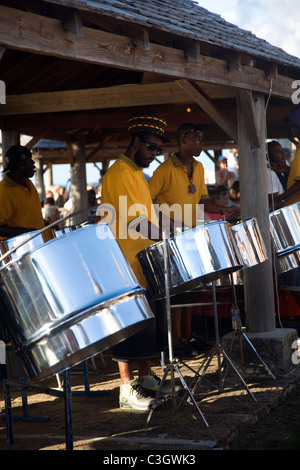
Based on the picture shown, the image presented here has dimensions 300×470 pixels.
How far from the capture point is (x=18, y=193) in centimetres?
400

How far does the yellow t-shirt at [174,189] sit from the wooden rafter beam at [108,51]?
0.59m

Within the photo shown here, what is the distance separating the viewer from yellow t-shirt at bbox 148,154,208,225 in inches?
153

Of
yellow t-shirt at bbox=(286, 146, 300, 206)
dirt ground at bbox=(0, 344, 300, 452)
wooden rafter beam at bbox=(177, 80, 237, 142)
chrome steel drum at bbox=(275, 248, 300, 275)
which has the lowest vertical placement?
dirt ground at bbox=(0, 344, 300, 452)

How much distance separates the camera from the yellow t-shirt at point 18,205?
13.0 ft

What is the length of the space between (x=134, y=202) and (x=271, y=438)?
3.54 feet

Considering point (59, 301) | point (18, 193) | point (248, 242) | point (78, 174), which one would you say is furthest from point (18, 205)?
point (78, 174)

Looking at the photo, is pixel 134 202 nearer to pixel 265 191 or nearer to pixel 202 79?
pixel 202 79

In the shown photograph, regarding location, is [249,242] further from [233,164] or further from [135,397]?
[233,164]

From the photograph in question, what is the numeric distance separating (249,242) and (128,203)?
707mm

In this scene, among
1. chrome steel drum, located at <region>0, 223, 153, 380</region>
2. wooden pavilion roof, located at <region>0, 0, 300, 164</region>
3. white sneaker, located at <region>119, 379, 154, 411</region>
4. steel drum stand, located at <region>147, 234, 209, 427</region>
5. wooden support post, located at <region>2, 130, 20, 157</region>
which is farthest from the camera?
wooden support post, located at <region>2, 130, 20, 157</region>

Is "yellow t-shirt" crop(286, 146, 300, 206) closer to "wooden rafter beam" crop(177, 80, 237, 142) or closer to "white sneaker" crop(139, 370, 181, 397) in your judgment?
"wooden rafter beam" crop(177, 80, 237, 142)

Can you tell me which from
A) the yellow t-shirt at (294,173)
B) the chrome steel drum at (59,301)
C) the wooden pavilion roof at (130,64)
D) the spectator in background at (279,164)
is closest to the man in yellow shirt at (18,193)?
the wooden pavilion roof at (130,64)

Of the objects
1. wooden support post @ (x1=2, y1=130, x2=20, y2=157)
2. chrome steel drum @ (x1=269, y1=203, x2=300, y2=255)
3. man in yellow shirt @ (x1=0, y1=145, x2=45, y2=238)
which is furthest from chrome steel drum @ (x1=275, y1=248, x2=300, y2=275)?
wooden support post @ (x1=2, y1=130, x2=20, y2=157)

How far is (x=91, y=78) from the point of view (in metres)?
5.26
